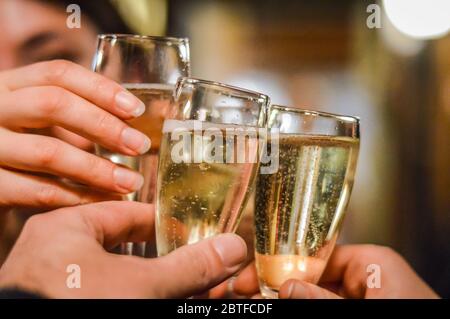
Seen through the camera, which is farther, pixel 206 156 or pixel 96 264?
pixel 206 156

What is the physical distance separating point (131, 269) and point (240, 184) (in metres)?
Result: 0.22

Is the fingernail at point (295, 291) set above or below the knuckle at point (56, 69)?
below

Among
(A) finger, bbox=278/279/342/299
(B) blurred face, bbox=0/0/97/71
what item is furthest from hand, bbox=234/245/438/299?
(B) blurred face, bbox=0/0/97/71

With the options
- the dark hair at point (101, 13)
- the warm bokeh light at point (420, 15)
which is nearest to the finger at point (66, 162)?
the dark hair at point (101, 13)

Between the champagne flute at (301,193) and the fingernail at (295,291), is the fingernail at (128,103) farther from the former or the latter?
the fingernail at (295,291)

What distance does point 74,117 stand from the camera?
82cm

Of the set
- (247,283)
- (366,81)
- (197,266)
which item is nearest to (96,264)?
(197,266)

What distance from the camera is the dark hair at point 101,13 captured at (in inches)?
68.5

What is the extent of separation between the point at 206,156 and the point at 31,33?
1.00m

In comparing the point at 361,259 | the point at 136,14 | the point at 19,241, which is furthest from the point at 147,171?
the point at 136,14

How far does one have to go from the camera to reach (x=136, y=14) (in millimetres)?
2385

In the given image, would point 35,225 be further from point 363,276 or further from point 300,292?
point 363,276

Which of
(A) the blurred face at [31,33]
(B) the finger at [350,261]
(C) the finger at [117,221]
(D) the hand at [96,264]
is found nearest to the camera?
(D) the hand at [96,264]

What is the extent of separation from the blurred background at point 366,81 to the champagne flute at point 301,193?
2568 mm
